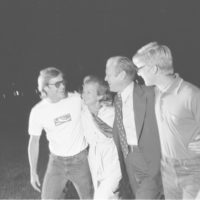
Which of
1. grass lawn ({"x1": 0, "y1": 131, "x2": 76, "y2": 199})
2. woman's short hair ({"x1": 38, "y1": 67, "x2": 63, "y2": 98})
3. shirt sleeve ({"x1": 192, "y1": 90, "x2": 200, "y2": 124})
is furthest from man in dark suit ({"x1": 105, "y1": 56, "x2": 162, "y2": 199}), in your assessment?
grass lawn ({"x1": 0, "y1": 131, "x2": 76, "y2": 199})

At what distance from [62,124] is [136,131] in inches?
43.6

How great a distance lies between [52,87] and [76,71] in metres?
68.9

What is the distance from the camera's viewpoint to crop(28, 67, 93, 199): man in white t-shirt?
4645 millimetres

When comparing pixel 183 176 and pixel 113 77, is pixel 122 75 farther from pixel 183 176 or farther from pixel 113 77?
pixel 183 176

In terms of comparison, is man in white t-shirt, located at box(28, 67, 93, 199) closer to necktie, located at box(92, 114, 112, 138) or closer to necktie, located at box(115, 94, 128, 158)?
necktie, located at box(92, 114, 112, 138)

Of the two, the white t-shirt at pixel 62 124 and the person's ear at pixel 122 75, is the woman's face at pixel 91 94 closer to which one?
the white t-shirt at pixel 62 124

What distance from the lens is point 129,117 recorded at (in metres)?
4.00

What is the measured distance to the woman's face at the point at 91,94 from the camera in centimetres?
453

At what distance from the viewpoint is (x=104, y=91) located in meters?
4.59

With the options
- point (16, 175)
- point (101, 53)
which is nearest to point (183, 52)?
point (101, 53)

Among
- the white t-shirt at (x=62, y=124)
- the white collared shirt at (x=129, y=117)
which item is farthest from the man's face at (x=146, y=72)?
the white t-shirt at (x=62, y=124)

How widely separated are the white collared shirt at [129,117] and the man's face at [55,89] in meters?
0.92

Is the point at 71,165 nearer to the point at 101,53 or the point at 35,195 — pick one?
the point at 35,195

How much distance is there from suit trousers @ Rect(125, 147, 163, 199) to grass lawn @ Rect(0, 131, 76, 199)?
8.47 feet
